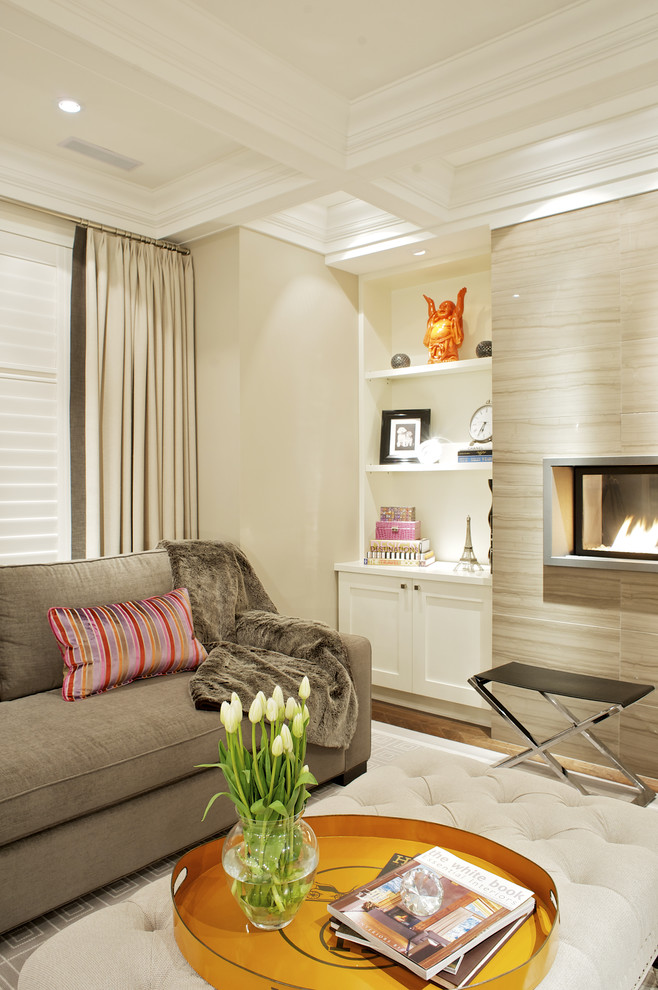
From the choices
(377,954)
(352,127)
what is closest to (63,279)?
(352,127)

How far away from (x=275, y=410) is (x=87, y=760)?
207 centimetres

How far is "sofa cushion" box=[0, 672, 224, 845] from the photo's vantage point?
1.88 metres

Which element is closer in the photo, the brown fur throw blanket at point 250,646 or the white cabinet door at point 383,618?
the brown fur throw blanket at point 250,646

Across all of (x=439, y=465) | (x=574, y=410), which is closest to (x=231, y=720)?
(x=574, y=410)

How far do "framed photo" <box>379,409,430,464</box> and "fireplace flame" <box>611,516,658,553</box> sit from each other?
4.35ft

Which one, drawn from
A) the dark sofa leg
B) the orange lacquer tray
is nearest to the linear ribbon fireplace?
the dark sofa leg

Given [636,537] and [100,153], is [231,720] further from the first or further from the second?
[100,153]

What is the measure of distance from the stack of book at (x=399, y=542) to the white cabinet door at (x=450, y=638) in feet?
0.87

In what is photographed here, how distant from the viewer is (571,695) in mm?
2604

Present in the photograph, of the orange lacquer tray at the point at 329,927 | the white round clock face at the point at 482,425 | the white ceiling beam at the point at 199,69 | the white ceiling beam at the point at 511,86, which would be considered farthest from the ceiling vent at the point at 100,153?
the orange lacquer tray at the point at 329,927

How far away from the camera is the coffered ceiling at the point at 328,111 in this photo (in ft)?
7.12

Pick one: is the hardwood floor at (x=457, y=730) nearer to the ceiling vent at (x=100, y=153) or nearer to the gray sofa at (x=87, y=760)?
the gray sofa at (x=87, y=760)

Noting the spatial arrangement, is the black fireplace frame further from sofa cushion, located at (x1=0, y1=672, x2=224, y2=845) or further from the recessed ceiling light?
the recessed ceiling light

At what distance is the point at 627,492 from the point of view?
3.07m
